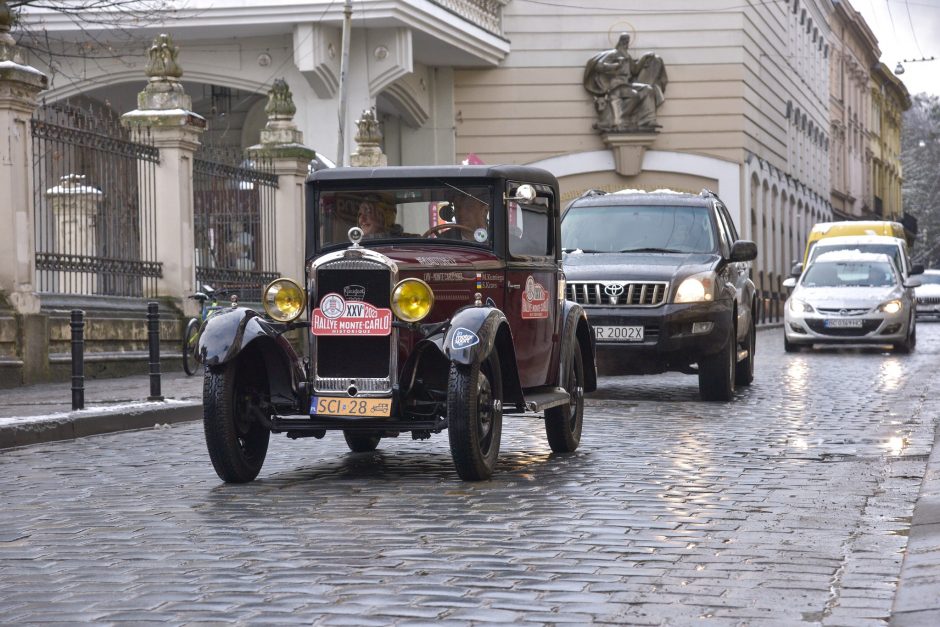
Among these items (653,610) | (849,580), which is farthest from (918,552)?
A: (653,610)

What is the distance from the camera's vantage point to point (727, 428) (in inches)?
474

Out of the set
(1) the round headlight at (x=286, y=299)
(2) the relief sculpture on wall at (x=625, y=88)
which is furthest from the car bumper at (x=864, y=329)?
(2) the relief sculpture on wall at (x=625, y=88)

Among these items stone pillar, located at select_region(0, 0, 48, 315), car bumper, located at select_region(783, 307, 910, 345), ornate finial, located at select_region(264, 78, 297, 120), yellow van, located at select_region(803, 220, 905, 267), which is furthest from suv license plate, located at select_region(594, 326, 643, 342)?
A: yellow van, located at select_region(803, 220, 905, 267)

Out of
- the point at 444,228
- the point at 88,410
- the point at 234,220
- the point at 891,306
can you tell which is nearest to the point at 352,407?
the point at 444,228

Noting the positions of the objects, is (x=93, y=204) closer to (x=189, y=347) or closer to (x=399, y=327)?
(x=189, y=347)

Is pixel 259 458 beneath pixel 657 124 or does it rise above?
beneath

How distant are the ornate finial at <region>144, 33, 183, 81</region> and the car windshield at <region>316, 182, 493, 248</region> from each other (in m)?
11.6

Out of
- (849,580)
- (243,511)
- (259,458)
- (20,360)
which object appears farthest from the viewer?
(20,360)

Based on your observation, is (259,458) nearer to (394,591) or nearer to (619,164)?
(394,591)

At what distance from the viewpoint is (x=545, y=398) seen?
9578mm

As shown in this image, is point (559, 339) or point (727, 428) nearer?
point (559, 339)

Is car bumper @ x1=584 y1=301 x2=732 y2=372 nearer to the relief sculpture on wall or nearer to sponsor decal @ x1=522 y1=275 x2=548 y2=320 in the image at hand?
sponsor decal @ x1=522 y1=275 x2=548 y2=320

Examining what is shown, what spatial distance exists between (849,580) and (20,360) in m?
11.8

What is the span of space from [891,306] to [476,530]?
18207 mm
